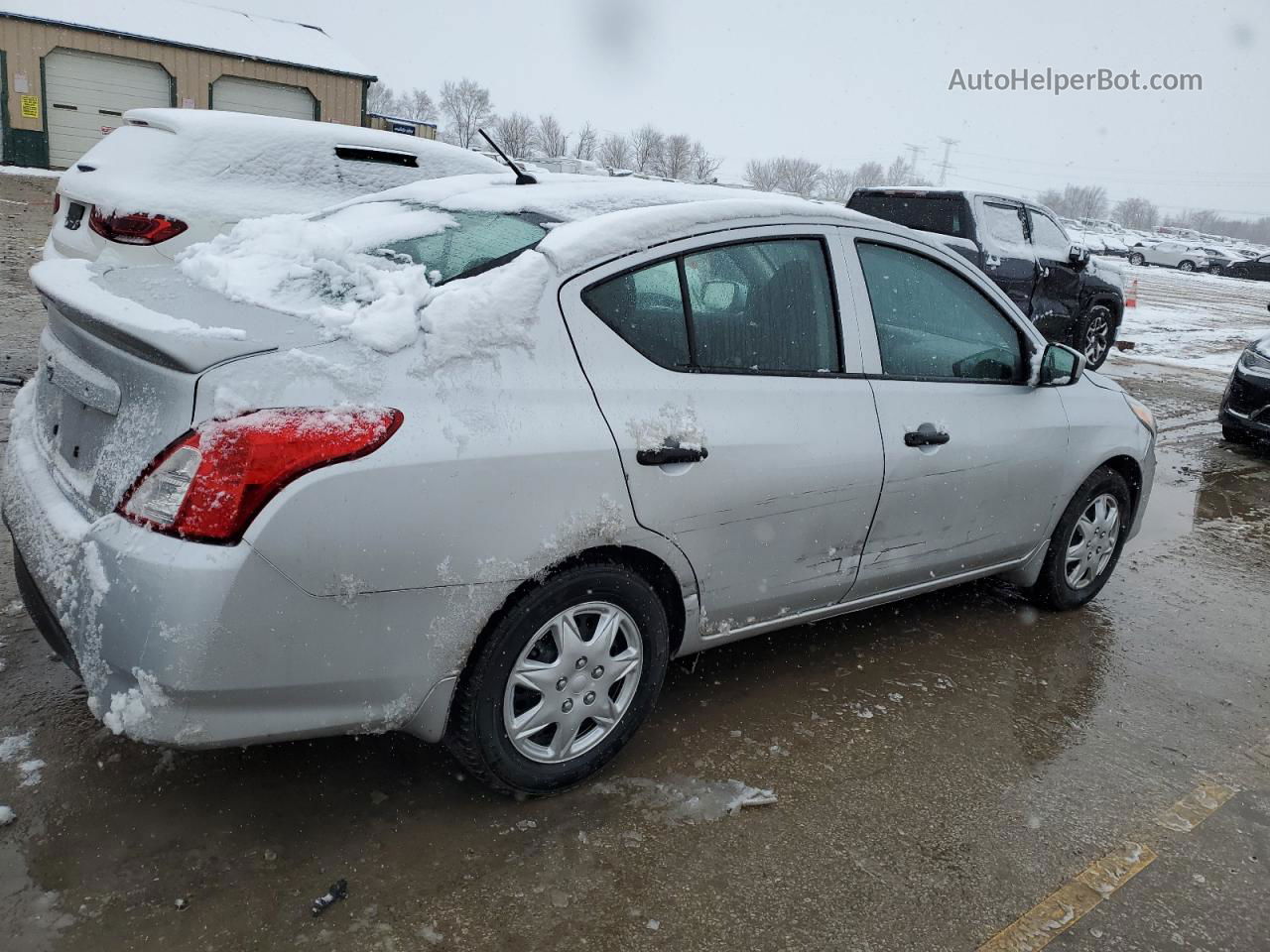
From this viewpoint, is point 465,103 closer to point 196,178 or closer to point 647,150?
point 647,150

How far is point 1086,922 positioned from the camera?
8.15ft

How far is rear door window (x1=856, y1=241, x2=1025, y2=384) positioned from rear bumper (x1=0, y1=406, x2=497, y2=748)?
1758 millimetres

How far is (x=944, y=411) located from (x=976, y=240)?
7194 millimetres

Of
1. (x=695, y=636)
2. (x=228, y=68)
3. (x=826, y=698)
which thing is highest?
(x=228, y=68)

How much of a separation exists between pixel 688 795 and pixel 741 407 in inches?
44.0

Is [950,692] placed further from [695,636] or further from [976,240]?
[976,240]

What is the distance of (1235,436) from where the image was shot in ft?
27.7

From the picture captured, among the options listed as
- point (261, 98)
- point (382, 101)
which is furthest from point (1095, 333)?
point (382, 101)

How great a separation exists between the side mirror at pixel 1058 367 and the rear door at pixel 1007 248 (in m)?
6.46

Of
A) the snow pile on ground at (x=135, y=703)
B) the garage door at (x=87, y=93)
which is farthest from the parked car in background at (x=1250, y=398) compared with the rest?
the garage door at (x=87, y=93)

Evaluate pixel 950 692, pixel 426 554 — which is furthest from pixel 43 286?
pixel 950 692

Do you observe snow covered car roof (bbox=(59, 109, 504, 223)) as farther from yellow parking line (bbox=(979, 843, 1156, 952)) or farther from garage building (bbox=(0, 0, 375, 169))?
garage building (bbox=(0, 0, 375, 169))

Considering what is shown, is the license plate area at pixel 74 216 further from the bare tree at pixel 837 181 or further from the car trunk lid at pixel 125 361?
the bare tree at pixel 837 181

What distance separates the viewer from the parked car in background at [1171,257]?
135ft
